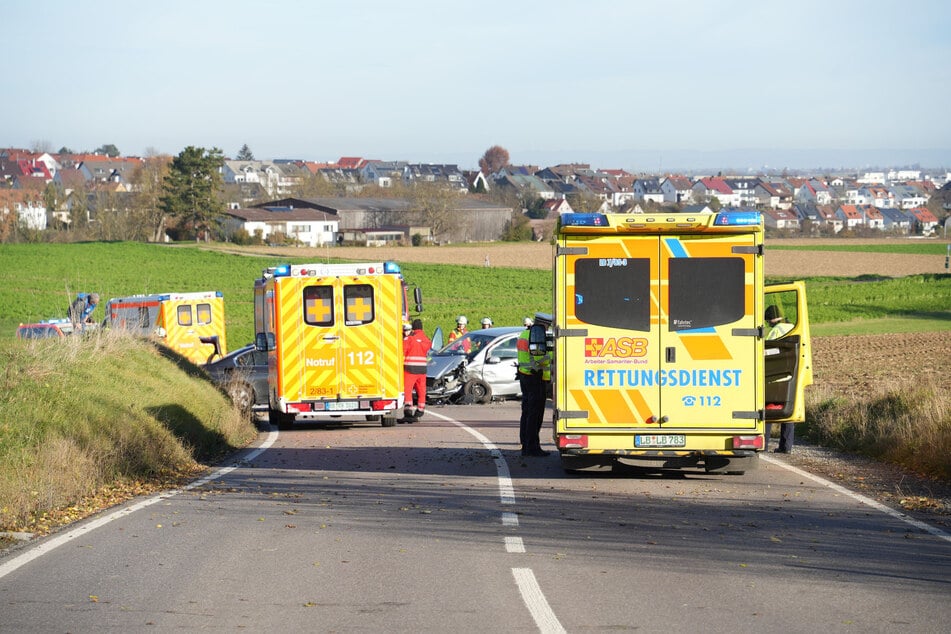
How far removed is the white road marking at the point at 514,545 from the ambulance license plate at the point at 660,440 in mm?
3440

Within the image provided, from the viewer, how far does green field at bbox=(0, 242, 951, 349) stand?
165ft

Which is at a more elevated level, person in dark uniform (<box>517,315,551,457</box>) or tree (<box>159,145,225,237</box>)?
tree (<box>159,145,225,237</box>)

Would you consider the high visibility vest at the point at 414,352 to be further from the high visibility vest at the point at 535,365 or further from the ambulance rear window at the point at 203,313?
the ambulance rear window at the point at 203,313

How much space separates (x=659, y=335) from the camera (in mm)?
12586

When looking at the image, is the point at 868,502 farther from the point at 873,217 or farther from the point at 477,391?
the point at 873,217

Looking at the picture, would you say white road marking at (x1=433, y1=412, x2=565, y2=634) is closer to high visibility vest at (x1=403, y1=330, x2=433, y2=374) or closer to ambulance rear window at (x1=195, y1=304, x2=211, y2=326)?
high visibility vest at (x1=403, y1=330, x2=433, y2=374)

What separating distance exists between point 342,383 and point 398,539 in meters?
11.3

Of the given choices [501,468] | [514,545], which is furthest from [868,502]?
[501,468]

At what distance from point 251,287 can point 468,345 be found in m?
43.4

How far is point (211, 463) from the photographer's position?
15789 millimetres

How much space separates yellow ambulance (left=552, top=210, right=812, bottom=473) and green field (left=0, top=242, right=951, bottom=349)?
3045 cm

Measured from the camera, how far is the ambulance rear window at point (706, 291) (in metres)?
12.5

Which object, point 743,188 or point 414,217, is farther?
point 743,188

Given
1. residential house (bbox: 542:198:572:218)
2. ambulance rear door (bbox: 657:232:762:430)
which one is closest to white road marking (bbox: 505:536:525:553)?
ambulance rear door (bbox: 657:232:762:430)
